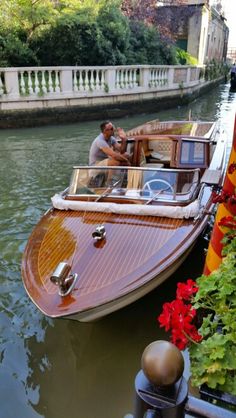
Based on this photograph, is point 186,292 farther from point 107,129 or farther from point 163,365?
point 107,129

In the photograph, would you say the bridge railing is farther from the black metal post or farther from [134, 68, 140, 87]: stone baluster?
the black metal post

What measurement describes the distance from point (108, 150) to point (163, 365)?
151 inches

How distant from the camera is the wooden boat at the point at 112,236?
2.94 metres

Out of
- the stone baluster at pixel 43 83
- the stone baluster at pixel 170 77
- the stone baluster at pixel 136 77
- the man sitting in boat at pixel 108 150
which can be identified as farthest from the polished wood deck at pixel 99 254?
the stone baluster at pixel 170 77

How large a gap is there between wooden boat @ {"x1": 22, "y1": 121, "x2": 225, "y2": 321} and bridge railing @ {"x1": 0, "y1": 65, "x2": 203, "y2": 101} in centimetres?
718

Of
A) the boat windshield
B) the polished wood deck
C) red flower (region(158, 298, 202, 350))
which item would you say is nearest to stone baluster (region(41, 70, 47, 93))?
the boat windshield

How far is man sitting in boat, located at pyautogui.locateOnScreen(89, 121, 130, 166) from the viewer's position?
15.9 ft

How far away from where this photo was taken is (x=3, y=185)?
6.78 m

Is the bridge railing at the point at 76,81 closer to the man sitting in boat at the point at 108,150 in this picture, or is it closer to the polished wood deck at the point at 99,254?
the man sitting in boat at the point at 108,150

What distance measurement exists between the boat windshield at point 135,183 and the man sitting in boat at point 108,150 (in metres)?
0.62

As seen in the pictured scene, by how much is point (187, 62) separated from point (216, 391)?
69.3 ft

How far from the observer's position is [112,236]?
347cm

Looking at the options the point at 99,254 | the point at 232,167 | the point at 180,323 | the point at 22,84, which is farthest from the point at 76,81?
the point at 180,323

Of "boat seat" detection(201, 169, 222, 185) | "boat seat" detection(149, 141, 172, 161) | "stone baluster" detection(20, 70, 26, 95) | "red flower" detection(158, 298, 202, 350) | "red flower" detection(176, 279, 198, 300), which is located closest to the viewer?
"red flower" detection(158, 298, 202, 350)
